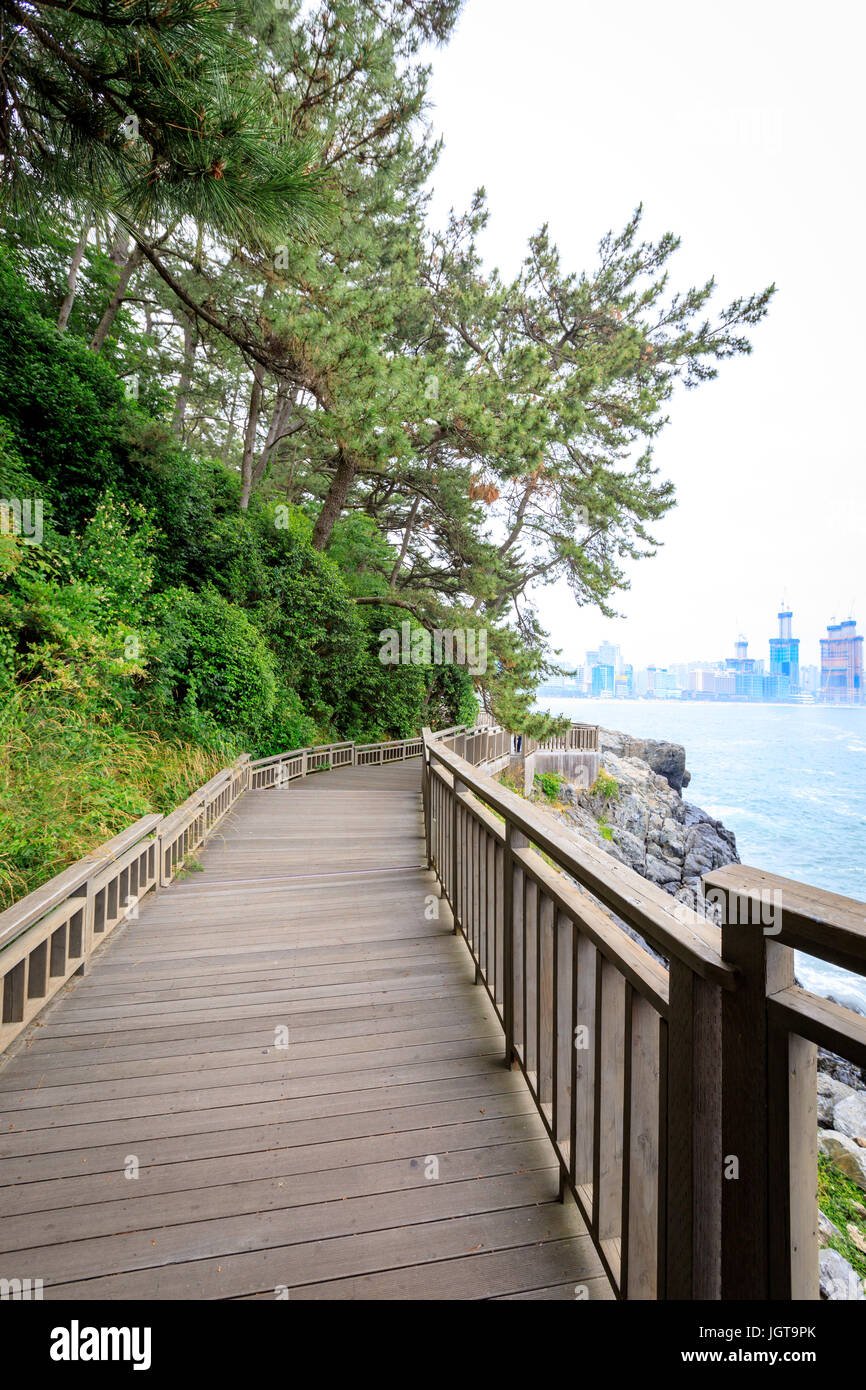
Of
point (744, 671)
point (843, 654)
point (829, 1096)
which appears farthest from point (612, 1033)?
point (744, 671)

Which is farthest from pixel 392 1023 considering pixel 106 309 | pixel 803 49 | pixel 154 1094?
pixel 803 49

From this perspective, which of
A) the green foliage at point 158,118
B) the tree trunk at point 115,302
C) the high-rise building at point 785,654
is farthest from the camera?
the high-rise building at point 785,654

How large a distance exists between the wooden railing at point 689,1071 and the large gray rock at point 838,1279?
8.16ft

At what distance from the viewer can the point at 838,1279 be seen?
304cm

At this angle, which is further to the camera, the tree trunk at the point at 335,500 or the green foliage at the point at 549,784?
the green foliage at the point at 549,784

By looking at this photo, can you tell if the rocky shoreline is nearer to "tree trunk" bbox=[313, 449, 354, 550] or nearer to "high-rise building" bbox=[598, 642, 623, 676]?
"tree trunk" bbox=[313, 449, 354, 550]

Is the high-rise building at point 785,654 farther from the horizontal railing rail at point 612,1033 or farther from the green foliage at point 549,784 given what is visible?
the horizontal railing rail at point 612,1033

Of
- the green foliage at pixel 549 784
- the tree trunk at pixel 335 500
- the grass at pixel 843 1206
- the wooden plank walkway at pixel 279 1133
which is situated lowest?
the grass at pixel 843 1206

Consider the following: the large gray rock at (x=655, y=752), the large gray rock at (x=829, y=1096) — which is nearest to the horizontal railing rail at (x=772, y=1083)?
the large gray rock at (x=829, y=1096)

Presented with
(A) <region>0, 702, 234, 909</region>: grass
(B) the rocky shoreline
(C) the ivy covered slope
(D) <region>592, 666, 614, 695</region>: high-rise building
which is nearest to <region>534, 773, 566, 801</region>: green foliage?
(B) the rocky shoreline

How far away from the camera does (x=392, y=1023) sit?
2664 millimetres

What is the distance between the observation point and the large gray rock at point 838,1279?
2912 millimetres

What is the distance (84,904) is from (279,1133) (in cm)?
173
